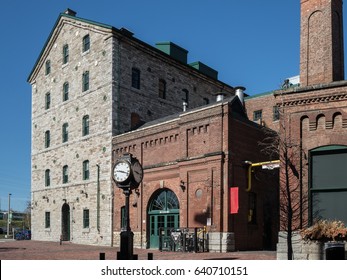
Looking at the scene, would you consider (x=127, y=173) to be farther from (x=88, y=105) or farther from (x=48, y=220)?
(x=48, y=220)

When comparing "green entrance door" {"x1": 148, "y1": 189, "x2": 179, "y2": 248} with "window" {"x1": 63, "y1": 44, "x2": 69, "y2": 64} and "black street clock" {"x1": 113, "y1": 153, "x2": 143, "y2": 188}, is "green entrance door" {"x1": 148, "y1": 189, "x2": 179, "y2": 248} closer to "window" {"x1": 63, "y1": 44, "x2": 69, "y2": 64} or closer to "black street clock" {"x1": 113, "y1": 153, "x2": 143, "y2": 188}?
"black street clock" {"x1": 113, "y1": 153, "x2": 143, "y2": 188}

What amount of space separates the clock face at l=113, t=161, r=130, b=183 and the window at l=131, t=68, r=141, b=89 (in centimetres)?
2006

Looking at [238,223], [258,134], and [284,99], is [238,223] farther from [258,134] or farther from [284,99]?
[284,99]

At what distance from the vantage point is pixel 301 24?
17281mm

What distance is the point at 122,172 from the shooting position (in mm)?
15273

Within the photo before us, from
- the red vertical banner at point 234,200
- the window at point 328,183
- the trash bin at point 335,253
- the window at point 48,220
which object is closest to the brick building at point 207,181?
the red vertical banner at point 234,200

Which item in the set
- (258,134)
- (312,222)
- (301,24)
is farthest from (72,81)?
(312,222)

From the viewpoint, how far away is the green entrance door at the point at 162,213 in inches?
1098

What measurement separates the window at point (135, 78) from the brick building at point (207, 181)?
18.1 ft

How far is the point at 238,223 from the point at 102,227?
11.5 metres

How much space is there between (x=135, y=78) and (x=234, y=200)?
1485cm

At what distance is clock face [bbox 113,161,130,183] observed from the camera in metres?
15.2

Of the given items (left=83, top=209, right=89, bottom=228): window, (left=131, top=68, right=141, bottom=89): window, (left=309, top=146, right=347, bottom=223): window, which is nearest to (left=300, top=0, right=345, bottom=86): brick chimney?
(left=309, top=146, right=347, bottom=223): window

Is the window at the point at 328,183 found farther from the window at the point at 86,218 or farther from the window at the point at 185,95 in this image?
the window at the point at 185,95
